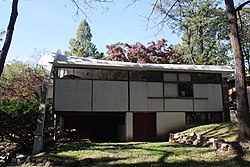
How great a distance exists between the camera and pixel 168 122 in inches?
568

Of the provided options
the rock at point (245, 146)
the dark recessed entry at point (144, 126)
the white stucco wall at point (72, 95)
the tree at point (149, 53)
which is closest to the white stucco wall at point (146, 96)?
the dark recessed entry at point (144, 126)

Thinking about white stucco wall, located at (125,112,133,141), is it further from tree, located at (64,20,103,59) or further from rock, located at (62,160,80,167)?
tree, located at (64,20,103,59)

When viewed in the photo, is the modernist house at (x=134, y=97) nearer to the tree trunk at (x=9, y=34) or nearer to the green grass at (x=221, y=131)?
Result: the green grass at (x=221, y=131)

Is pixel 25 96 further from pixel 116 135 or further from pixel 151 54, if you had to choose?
pixel 151 54

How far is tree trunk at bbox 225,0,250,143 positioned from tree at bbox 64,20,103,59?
25683 mm

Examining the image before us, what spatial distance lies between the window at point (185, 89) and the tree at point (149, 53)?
373 inches

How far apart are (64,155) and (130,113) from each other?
233 inches

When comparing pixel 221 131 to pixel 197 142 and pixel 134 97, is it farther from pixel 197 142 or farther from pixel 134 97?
pixel 134 97

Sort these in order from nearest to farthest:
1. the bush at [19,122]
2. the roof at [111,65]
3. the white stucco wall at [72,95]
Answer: the bush at [19,122]
the roof at [111,65]
the white stucco wall at [72,95]

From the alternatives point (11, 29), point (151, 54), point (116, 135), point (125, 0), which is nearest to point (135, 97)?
point (116, 135)

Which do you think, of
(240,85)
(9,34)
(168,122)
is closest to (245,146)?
(240,85)

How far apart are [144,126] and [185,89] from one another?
10.9 ft

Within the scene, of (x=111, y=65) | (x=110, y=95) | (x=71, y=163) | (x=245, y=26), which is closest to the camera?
(x=71, y=163)

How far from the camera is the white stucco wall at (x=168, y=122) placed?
14.3 metres
